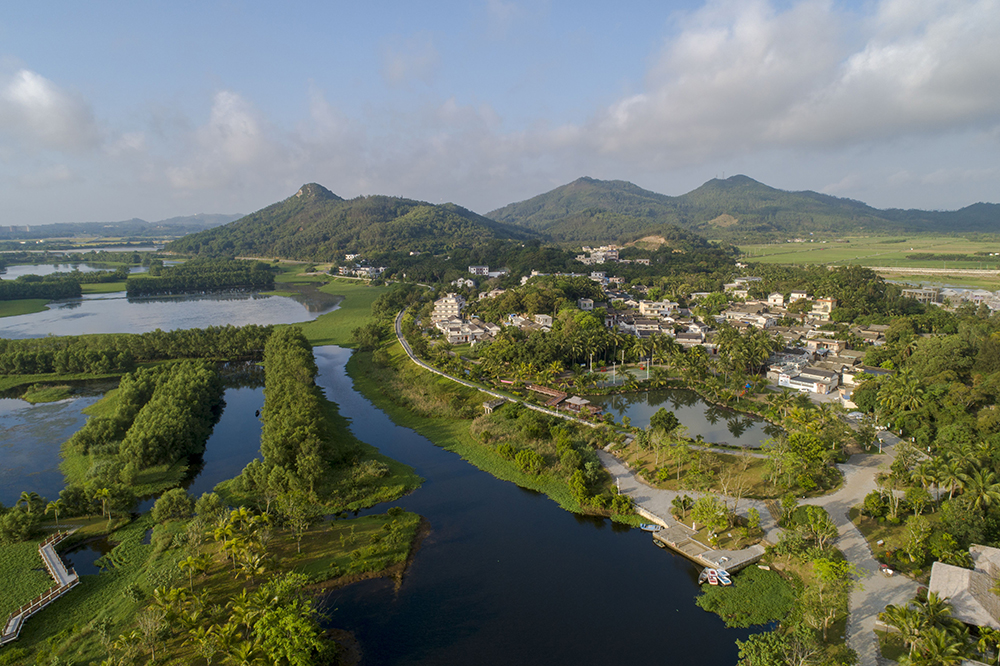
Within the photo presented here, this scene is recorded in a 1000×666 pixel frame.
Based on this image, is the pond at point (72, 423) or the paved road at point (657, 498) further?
the pond at point (72, 423)

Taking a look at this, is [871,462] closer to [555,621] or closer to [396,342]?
[555,621]

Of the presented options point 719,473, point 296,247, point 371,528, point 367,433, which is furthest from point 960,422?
point 296,247

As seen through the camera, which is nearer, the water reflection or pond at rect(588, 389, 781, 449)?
pond at rect(588, 389, 781, 449)

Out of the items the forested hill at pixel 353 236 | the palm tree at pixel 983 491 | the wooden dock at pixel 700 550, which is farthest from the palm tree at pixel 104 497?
the forested hill at pixel 353 236

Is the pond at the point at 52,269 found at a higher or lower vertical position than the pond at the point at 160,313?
higher

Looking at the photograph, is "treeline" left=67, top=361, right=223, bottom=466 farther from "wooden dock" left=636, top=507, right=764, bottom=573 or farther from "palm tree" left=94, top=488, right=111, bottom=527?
"wooden dock" left=636, top=507, right=764, bottom=573

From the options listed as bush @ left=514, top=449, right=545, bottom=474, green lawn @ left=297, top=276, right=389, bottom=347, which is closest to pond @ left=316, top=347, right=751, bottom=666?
bush @ left=514, top=449, right=545, bottom=474

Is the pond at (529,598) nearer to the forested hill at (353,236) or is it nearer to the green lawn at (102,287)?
the green lawn at (102,287)
